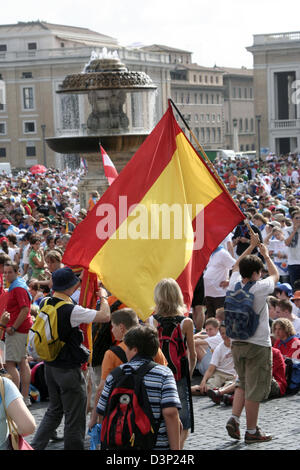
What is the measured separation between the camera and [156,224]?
684 cm

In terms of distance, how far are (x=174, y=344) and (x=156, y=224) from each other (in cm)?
100

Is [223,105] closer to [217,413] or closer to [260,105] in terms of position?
[260,105]

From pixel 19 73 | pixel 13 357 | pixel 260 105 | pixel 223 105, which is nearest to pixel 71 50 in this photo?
pixel 19 73

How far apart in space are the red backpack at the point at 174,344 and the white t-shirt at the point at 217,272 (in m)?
4.71

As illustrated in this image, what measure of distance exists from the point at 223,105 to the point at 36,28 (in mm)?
35963

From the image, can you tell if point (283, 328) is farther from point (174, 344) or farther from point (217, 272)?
point (174, 344)

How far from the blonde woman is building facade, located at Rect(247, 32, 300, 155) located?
66.4 metres

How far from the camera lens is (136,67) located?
2992 inches

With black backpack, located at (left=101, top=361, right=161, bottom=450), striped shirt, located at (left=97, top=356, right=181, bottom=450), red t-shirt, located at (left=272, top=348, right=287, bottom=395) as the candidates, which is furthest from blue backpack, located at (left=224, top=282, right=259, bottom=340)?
black backpack, located at (left=101, top=361, right=161, bottom=450)

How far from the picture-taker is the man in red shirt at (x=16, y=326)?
8336 millimetres

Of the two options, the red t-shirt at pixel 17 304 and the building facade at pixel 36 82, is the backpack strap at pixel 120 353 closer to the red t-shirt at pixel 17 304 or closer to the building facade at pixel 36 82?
the red t-shirt at pixel 17 304

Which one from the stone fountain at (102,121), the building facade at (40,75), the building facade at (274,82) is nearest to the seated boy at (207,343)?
the stone fountain at (102,121)

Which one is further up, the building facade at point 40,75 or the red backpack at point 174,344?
the building facade at point 40,75

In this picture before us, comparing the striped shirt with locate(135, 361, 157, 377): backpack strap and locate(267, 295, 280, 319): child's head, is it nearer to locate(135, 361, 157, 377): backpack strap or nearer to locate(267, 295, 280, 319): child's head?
locate(135, 361, 157, 377): backpack strap
